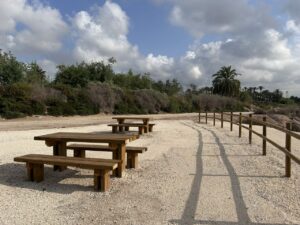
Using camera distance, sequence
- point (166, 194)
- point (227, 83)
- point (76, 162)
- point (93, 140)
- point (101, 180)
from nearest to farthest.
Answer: point (166, 194) < point (101, 180) < point (76, 162) < point (93, 140) < point (227, 83)

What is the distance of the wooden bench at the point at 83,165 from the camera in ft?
19.2

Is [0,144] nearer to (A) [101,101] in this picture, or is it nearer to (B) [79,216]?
(B) [79,216]

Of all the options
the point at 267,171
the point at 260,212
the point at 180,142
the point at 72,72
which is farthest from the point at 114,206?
the point at 72,72

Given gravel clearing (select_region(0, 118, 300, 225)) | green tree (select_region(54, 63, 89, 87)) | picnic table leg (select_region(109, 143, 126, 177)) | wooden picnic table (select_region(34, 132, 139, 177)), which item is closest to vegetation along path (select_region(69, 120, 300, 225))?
gravel clearing (select_region(0, 118, 300, 225))

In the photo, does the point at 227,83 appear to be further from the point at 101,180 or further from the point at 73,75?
the point at 101,180

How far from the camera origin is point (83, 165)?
236 inches

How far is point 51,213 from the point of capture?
16.1 feet

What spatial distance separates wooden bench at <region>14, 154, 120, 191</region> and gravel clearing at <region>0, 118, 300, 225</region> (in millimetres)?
158

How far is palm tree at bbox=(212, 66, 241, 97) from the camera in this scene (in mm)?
71312

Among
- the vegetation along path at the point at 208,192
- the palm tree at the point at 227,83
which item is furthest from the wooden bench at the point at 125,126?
the palm tree at the point at 227,83

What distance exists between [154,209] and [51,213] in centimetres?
128

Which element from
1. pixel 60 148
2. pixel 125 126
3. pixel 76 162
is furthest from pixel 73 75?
pixel 76 162

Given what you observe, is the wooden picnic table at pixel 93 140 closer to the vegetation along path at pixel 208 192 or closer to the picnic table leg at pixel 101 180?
the vegetation along path at pixel 208 192

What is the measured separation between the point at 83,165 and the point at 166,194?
132 centimetres
